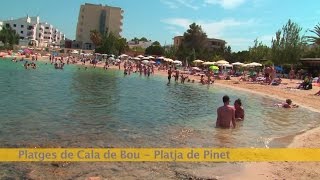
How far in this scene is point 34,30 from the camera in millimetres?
149125

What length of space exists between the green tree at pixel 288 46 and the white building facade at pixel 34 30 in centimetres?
8981

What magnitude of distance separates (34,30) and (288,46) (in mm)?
112081

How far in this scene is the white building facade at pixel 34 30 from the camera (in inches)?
5695

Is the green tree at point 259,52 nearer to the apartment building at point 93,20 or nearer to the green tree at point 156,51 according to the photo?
the green tree at point 156,51

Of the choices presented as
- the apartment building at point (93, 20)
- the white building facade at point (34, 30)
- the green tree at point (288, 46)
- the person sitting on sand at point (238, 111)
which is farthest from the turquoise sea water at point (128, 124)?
the white building facade at point (34, 30)

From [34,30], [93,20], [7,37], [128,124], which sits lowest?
[128,124]

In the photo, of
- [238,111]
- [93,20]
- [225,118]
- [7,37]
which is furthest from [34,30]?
[225,118]

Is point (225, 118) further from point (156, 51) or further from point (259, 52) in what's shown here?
point (156, 51)

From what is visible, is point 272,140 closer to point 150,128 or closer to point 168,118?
point 150,128

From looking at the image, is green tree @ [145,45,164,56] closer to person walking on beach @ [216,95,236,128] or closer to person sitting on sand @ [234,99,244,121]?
person sitting on sand @ [234,99,244,121]

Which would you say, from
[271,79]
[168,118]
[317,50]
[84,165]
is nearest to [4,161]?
[84,165]

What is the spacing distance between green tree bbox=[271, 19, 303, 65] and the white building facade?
295 feet

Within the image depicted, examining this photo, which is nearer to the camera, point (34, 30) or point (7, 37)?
point (7, 37)

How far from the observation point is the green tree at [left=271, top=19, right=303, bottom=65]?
A: 58312 millimetres
